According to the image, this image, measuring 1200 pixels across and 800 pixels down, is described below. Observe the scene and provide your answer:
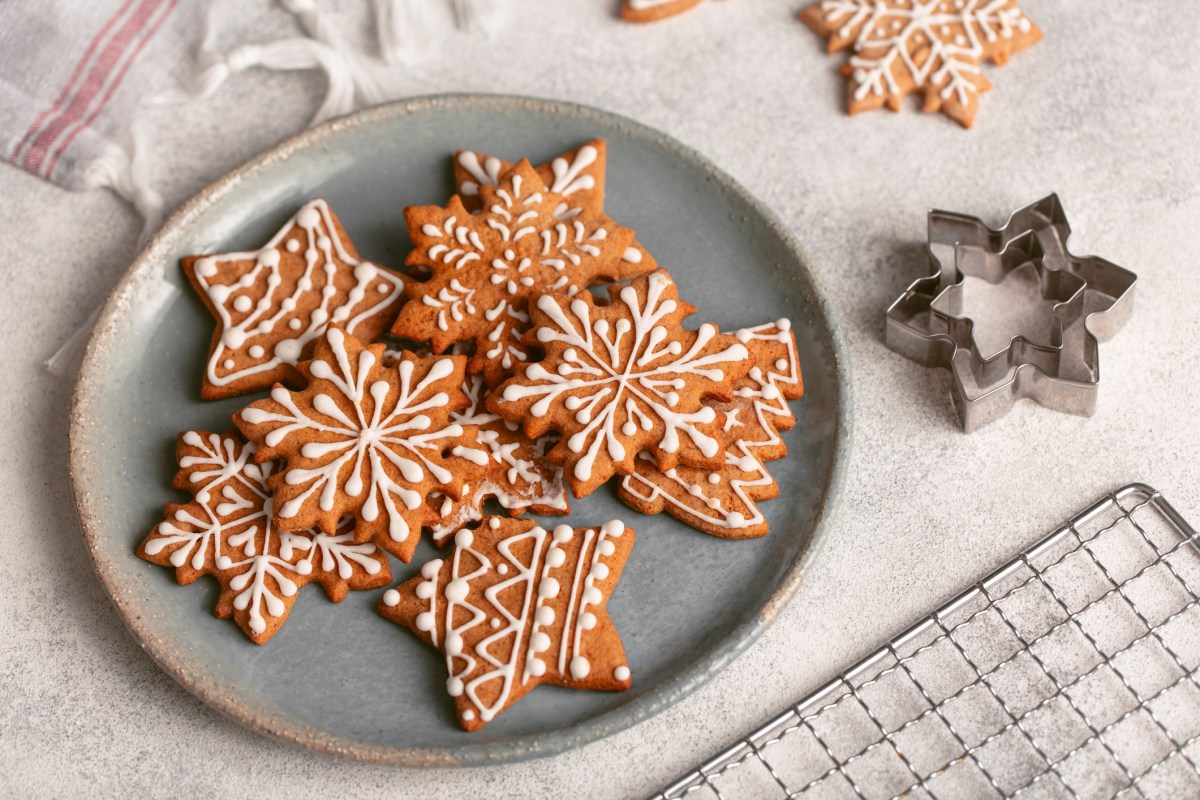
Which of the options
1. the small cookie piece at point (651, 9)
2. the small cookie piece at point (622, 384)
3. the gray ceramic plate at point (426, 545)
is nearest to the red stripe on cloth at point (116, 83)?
the gray ceramic plate at point (426, 545)

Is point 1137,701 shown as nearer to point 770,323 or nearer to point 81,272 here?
point 770,323

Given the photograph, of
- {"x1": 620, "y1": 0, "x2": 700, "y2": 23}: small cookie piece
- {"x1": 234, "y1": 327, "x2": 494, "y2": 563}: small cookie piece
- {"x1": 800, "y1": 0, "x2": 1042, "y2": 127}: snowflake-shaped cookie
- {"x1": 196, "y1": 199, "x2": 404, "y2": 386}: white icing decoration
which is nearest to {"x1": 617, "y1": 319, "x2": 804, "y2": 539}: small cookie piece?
{"x1": 234, "y1": 327, "x2": 494, "y2": 563}: small cookie piece

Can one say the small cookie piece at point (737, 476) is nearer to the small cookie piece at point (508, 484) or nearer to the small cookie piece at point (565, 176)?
the small cookie piece at point (508, 484)

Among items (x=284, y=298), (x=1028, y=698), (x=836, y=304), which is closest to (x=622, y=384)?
(x=836, y=304)

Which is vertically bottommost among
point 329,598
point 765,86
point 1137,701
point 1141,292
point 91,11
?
point 1137,701

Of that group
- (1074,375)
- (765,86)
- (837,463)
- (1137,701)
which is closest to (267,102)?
(765,86)

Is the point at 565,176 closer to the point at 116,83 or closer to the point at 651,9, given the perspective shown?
the point at 651,9
